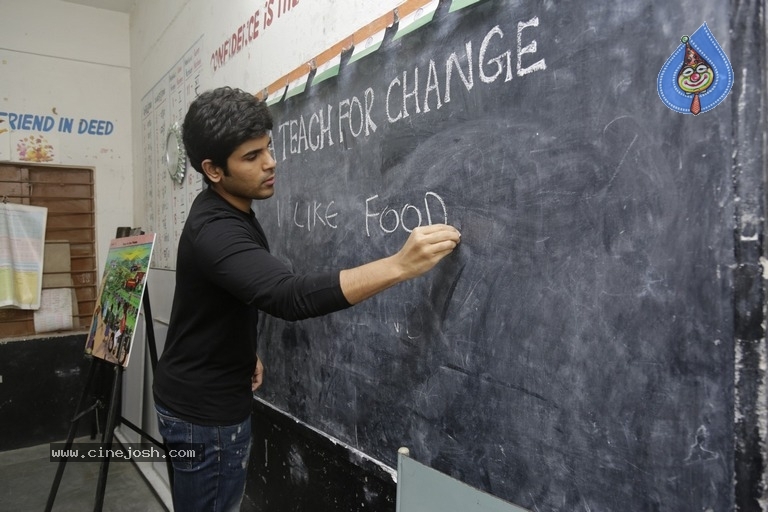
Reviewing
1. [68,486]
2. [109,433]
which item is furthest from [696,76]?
[68,486]

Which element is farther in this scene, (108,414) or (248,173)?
(108,414)

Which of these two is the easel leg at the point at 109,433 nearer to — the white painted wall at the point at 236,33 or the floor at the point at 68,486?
the floor at the point at 68,486

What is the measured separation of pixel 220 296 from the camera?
47.3 inches

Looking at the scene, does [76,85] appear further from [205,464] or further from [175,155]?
[205,464]

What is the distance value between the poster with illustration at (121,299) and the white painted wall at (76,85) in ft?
4.99

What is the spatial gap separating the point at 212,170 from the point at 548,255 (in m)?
A: 0.82

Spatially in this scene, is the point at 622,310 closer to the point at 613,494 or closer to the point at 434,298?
the point at 613,494

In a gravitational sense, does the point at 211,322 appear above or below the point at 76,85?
below

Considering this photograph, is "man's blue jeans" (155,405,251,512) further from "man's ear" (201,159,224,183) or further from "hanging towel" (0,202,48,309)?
"hanging towel" (0,202,48,309)

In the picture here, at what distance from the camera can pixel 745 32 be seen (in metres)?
0.62

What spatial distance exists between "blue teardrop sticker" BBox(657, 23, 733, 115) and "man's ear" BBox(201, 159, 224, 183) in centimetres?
95

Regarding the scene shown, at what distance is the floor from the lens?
8.33 feet

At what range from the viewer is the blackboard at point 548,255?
2.24ft

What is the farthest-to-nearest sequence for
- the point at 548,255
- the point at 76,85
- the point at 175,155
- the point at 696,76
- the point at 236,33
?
the point at 76,85
the point at 175,155
the point at 236,33
the point at 548,255
the point at 696,76
